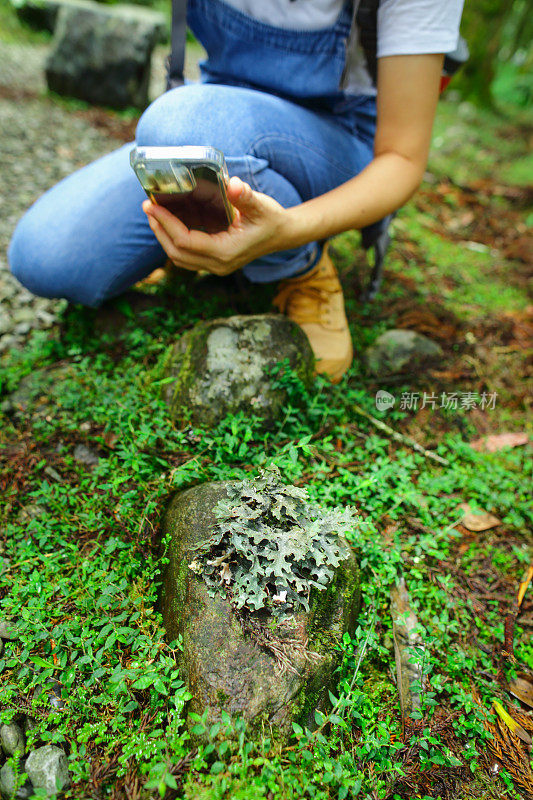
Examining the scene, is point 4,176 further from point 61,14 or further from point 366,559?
point 366,559

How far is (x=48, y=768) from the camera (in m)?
1.30

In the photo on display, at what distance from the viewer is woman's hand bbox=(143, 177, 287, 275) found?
1.76 metres

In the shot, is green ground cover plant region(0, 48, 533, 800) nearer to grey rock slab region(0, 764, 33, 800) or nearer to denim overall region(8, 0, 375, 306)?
grey rock slab region(0, 764, 33, 800)

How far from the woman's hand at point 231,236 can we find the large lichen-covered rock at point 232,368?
32 cm

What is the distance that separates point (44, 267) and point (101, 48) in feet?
15.8

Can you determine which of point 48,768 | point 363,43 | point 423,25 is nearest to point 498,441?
point 423,25

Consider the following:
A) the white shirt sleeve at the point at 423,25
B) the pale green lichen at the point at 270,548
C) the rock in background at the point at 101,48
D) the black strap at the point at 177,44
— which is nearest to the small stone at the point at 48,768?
the pale green lichen at the point at 270,548

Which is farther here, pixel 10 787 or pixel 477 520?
pixel 477 520

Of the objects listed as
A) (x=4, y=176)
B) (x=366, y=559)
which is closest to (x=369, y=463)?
(x=366, y=559)

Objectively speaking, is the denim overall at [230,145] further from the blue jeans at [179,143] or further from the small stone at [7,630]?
the small stone at [7,630]

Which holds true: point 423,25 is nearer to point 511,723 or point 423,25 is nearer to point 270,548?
point 270,548

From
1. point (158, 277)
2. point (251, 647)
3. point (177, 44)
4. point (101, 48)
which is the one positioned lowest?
point (251, 647)

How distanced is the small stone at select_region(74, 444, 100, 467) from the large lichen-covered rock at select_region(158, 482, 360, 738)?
0.72m

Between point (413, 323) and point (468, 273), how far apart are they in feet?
3.89
